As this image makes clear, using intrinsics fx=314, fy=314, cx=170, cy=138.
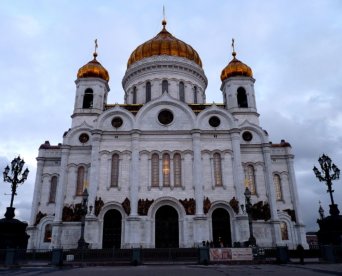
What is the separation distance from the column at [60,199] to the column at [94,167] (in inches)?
112

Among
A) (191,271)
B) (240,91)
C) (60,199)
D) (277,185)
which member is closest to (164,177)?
(60,199)

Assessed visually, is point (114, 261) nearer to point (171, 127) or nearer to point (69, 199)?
point (69, 199)

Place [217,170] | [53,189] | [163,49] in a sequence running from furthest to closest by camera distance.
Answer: [163,49]
[53,189]
[217,170]

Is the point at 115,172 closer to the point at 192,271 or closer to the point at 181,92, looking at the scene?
the point at 181,92

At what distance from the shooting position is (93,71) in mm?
32969

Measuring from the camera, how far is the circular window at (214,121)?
29672 mm

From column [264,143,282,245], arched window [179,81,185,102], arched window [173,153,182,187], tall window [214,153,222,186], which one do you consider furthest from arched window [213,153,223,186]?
arched window [179,81,185,102]

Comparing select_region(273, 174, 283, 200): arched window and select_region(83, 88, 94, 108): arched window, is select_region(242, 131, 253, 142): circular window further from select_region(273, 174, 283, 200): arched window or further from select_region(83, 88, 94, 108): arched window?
select_region(83, 88, 94, 108): arched window

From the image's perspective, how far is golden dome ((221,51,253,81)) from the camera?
3331 cm

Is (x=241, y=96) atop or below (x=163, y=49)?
below

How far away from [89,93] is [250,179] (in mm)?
18230

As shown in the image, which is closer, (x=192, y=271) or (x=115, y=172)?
(x=192, y=271)

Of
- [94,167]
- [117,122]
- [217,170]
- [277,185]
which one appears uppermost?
[117,122]

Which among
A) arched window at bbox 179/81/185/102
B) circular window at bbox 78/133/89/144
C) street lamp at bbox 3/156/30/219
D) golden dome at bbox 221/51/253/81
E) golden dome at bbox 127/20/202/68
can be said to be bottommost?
street lamp at bbox 3/156/30/219
